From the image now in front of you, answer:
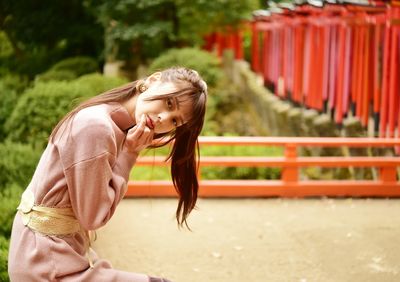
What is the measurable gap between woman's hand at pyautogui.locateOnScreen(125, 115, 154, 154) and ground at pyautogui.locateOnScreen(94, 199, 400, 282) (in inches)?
99.2

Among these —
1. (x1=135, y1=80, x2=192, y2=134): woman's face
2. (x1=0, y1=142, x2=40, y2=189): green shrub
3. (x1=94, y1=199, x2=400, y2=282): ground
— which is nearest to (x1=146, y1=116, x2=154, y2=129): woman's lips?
(x1=135, y1=80, x2=192, y2=134): woman's face

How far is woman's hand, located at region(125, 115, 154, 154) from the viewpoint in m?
2.10

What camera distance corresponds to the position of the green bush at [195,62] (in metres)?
13.2

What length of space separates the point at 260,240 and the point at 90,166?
3.53 metres

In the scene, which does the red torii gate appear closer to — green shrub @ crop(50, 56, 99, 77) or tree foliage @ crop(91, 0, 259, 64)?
tree foliage @ crop(91, 0, 259, 64)

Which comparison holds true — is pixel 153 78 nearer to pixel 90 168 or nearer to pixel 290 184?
pixel 90 168

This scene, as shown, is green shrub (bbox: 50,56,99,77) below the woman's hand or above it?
below

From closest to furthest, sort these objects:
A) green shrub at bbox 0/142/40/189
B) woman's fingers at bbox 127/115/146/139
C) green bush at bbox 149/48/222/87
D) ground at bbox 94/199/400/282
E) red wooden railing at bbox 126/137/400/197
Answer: woman's fingers at bbox 127/115/146/139 < ground at bbox 94/199/400/282 < green shrub at bbox 0/142/40/189 < red wooden railing at bbox 126/137/400/197 < green bush at bbox 149/48/222/87

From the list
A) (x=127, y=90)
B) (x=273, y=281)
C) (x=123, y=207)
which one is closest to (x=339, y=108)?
(x=123, y=207)

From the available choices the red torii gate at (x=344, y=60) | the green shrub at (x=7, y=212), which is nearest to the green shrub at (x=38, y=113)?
the green shrub at (x=7, y=212)

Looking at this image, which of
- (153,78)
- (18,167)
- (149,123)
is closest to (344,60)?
(18,167)

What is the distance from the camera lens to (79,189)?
200 centimetres

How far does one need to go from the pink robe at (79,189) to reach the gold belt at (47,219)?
2cm

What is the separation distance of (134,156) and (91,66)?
13714 millimetres
